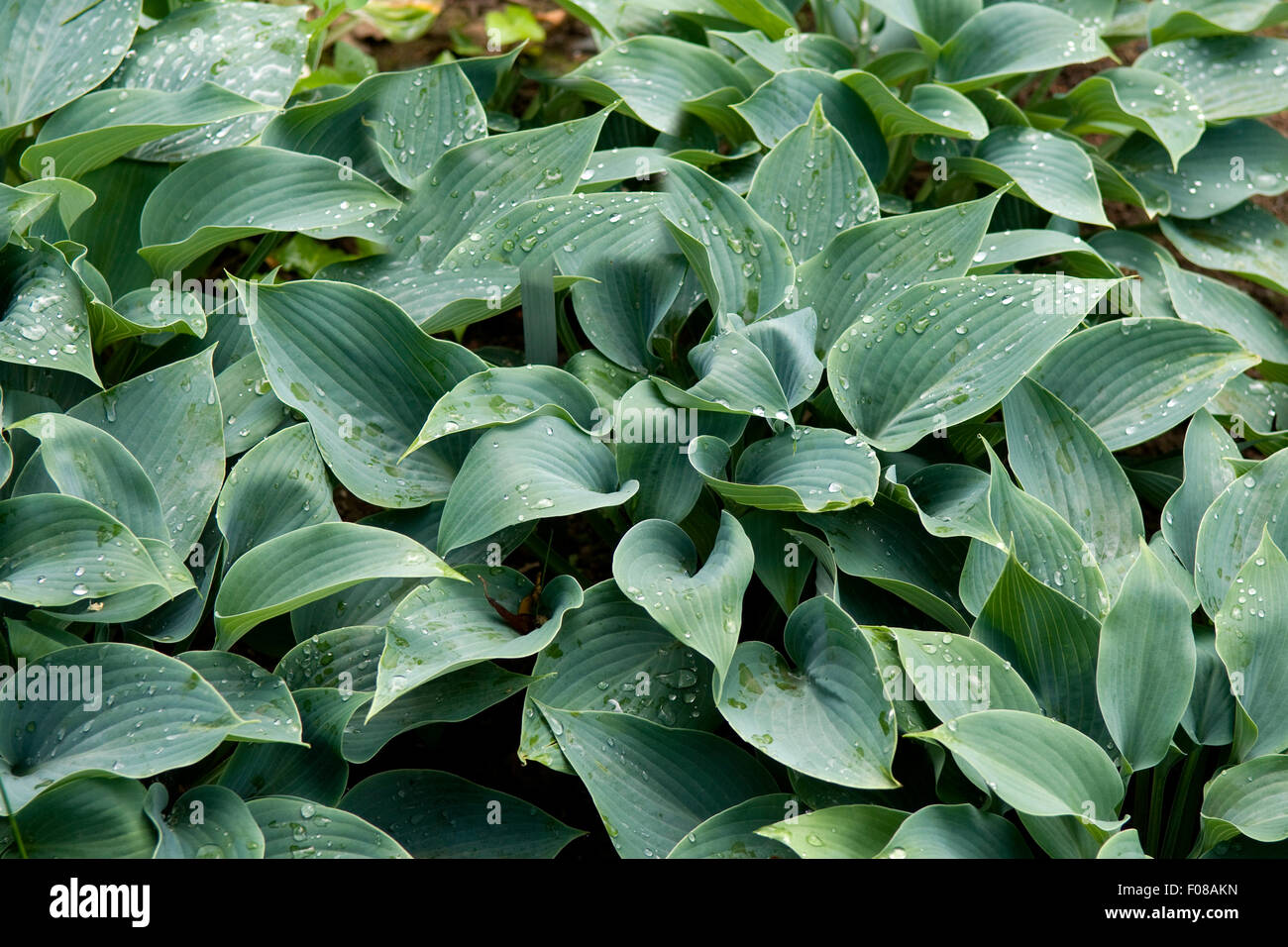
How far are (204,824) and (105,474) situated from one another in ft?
1.83

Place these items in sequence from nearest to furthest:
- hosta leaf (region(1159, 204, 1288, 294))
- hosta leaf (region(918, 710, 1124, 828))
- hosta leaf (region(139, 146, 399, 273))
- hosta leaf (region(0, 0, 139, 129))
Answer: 1. hosta leaf (region(918, 710, 1124, 828))
2. hosta leaf (region(139, 146, 399, 273))
3. hosta leaf (region(0, 0, 139, 129))
4. hosta leaf (region(1159, 204, 1288, 294))

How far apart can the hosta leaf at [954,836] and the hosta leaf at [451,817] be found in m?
0.51

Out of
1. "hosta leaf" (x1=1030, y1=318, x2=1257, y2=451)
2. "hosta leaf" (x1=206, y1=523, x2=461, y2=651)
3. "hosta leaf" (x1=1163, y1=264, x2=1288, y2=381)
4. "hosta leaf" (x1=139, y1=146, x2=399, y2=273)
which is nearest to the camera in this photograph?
"hosta leaf" (x1=206, y1=523, x2=461, y2=651)

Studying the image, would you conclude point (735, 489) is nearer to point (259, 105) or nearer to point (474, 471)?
point (474, 471)

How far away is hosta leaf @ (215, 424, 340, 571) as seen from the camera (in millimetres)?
1686

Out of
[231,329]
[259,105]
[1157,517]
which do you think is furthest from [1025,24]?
[231,329]

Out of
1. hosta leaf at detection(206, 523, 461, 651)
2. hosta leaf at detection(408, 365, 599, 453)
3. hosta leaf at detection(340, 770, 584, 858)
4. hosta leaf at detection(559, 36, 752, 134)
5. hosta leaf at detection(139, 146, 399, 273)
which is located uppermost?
hosta leaf at detection(559, 36, 752, 134)

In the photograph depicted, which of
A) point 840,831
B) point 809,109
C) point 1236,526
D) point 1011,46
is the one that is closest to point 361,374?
point 840,831

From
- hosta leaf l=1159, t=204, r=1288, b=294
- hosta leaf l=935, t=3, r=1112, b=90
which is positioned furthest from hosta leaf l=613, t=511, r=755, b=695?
hosta leaf l=1159, t=204, r=1288, b=294

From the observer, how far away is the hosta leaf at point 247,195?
1.99 metres

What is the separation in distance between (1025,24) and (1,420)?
2237mm

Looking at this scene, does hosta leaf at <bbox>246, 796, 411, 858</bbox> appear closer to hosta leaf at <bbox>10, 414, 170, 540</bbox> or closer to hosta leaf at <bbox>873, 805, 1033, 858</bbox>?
hosta leaf at <bbox>10, 414, 170, 540</bbox>

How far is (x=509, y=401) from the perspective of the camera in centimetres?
176

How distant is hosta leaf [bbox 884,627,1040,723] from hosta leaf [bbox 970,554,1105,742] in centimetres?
6
